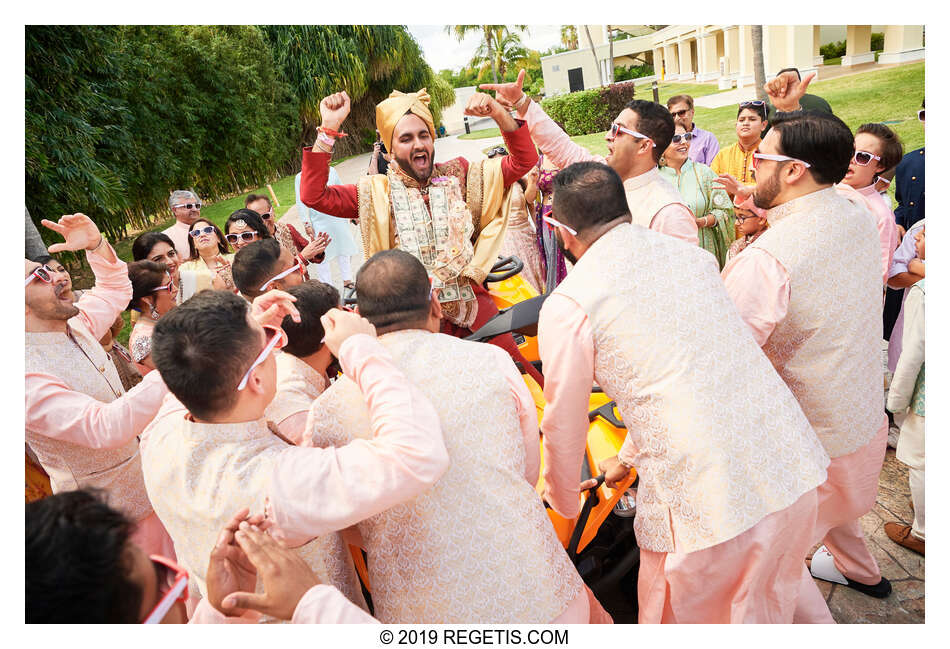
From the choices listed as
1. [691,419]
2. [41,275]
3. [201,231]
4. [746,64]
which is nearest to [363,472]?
[691,419]

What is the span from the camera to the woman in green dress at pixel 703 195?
471 cm

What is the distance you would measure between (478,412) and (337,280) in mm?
7433

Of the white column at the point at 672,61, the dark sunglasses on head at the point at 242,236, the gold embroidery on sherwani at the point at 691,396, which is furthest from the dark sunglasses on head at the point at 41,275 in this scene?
the white column at the point at 672,61

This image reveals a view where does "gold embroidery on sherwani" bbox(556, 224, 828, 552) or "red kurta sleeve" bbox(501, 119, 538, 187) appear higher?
"red kurta sleeve" bbox(501, 119, 538, 187)

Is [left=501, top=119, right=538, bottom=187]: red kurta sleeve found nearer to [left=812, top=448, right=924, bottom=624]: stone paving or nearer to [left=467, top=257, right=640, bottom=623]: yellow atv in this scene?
[left=467, top=257, right=640, bottom=623]: yellow atv

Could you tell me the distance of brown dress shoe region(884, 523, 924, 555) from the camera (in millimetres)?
2953

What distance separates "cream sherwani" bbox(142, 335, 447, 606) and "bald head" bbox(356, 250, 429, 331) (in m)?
0.20

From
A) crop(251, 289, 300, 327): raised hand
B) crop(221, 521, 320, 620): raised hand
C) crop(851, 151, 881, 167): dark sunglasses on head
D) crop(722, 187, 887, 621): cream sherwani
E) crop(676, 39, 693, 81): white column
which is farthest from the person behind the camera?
crop(676, 39, 693, 81): white column

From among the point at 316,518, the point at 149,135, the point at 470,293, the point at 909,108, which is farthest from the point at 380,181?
the point at 909,108

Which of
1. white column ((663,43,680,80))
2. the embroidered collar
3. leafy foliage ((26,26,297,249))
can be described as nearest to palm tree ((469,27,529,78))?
white column ((663,43,680,80))

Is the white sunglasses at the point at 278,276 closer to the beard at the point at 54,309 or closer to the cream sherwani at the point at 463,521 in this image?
the beard at the point at 54,309

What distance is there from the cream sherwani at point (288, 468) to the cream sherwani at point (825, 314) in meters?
1.43

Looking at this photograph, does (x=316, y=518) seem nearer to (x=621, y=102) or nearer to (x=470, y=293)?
(x=470, y=293)

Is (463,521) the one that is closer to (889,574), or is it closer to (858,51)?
(889,574)
